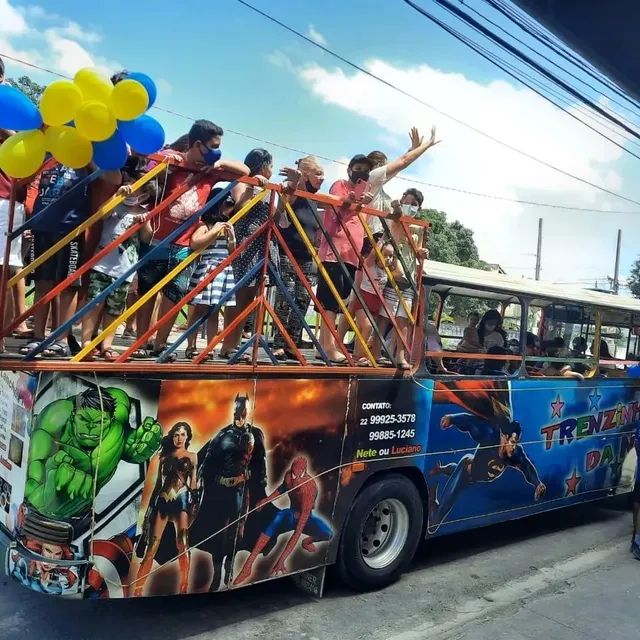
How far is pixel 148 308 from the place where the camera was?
4.05 m

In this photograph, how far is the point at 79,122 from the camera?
3.11 m

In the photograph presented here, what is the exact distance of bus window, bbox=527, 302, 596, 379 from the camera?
6.01 metres

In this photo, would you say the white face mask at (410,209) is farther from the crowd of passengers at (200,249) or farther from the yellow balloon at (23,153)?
the yellow balloon at (23,153)

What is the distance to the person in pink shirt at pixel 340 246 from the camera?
4.42 m

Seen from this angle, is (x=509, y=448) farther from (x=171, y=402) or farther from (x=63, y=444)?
(x=63, y=444)

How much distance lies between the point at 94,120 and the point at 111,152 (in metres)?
0.21

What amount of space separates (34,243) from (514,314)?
3.91 m

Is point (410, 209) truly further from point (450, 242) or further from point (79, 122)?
point (450, 242)

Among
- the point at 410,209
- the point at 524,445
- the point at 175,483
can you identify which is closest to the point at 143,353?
the point at 175,483

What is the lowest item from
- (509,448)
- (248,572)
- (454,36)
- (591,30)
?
(248,572)

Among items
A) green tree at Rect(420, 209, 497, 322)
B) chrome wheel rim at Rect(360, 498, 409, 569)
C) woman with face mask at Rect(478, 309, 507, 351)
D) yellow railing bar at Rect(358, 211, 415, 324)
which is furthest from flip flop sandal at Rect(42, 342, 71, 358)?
green tree at Rect(420, 209, 497, 322)

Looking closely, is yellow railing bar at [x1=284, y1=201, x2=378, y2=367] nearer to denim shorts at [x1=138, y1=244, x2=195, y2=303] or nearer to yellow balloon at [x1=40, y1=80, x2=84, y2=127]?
denim shorts at [x1=138, y1=244, x2=195, y2=303]

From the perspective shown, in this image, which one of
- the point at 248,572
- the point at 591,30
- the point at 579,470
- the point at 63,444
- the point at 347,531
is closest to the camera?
the point at 591,30

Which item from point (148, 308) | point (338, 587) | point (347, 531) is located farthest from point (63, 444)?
point (338, 587)
